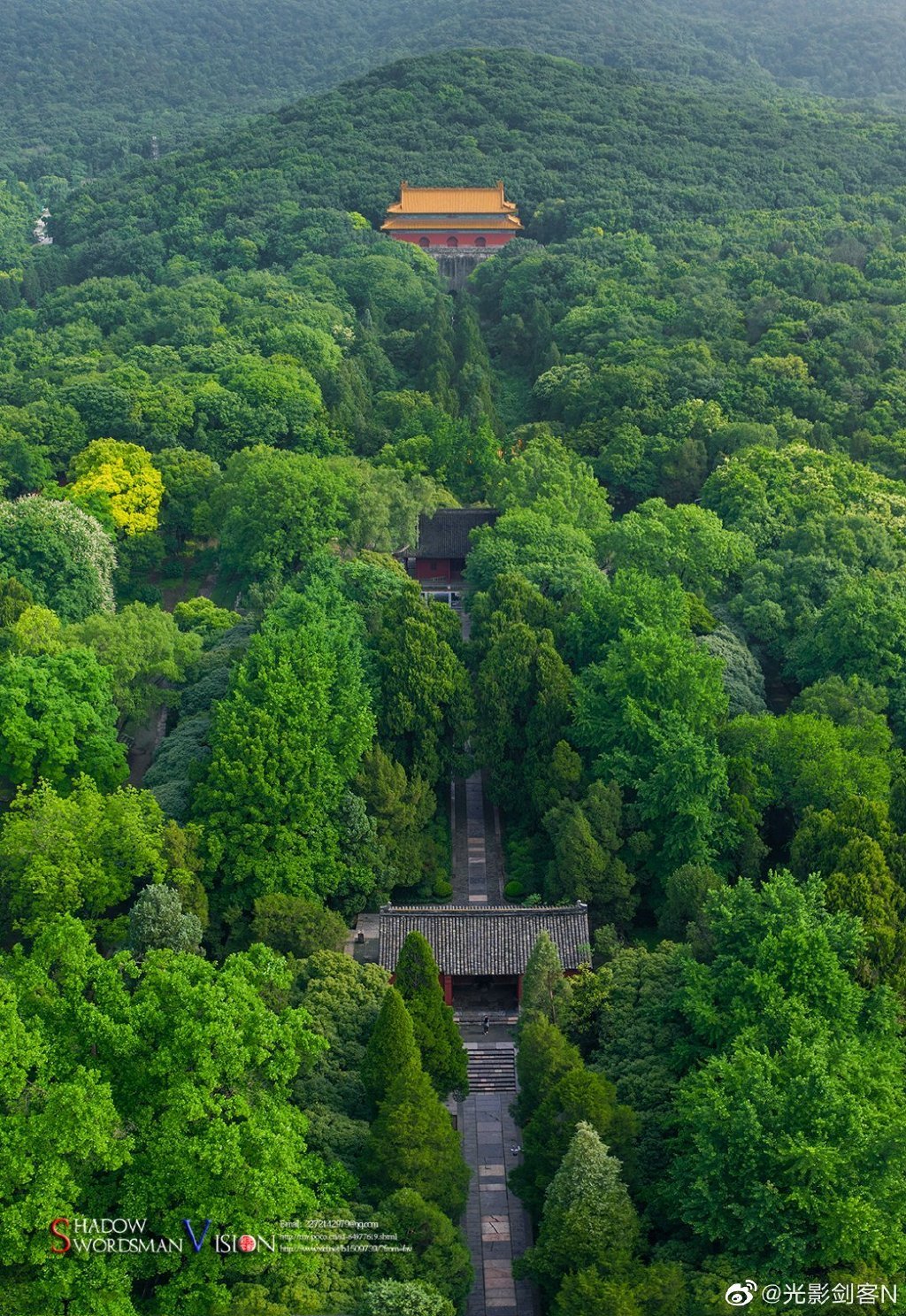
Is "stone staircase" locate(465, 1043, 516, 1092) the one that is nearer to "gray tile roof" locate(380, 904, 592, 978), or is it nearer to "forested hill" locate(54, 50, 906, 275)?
"gray tile roof" locate(380, 904, 592, 978)

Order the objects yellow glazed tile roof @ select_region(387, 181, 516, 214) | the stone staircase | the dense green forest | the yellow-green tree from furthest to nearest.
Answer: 1. yellow glazed tile roof @ select_region(387, 181, 516, 214)
2. the yellow-green tree
3. the stone staircase
4. the dense green forest

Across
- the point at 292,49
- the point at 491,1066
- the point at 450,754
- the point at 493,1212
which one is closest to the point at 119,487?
the point at 450,754

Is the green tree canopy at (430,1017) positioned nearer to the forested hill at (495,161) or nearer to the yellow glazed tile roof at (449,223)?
the forested hill at (495,161)

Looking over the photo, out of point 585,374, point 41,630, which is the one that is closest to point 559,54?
point 585,374

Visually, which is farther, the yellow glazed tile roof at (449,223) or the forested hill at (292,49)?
the forested hill at (292,49)

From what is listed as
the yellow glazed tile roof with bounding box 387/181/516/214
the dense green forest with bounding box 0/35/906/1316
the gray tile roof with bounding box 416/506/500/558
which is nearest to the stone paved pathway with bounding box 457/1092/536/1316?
the dense green forest with bounding box 0/35/906/1316

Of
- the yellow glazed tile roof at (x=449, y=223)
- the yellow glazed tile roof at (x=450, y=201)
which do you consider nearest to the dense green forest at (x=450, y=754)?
the yellow glazed tile roof at (x=449, y=223)
